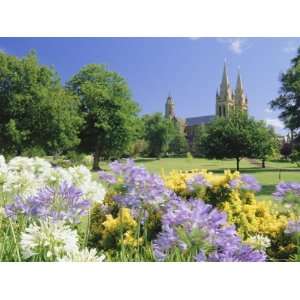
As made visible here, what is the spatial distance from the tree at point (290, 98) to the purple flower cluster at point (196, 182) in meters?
1.79

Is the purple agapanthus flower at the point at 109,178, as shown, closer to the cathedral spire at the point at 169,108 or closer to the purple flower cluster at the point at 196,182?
the purple flower cluster at the point at 196,182

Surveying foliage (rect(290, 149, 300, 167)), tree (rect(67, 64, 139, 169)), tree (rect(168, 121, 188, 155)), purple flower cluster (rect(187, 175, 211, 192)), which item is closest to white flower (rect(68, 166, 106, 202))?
purple flower cluster (rect(187, 175, 211, 192))

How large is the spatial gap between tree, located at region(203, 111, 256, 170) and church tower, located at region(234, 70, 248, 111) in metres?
0.17

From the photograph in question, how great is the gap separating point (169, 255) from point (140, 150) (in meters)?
2.85

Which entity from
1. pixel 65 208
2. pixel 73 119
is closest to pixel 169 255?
pixel 65 208

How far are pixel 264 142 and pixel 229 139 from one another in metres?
0.69

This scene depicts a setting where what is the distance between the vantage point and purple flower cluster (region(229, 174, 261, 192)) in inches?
121

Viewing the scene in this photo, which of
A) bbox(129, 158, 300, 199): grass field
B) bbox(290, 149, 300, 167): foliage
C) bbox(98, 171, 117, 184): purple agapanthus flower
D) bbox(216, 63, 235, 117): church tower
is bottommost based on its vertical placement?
bbox(98, 171, 117, 184): purple agapanthus flower

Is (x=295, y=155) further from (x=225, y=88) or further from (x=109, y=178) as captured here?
(x=109, y=178)

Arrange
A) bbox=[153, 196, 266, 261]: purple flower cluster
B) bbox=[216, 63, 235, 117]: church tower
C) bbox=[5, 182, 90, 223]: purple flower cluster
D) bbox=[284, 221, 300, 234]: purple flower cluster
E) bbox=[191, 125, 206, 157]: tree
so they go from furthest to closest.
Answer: bbox=[191, 125, 206, 157]: tree → bbox=[216, 63, 235, 117]: church tower → bbox=[284, 221, 300, 234]: purple flower cluster → bbox=[5, 182, 90, 223]: purple flower cluster → bbox=[153, 196, 266, 261]: purple flower cluster

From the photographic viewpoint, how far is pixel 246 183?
10.5ft

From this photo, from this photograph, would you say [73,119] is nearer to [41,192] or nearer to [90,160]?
[90,160]

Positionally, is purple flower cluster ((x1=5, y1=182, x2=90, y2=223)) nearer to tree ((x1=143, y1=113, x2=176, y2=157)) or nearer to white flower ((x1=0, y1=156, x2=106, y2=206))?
white flower ((x1=0, y1=156, x2=106, y2=206))
